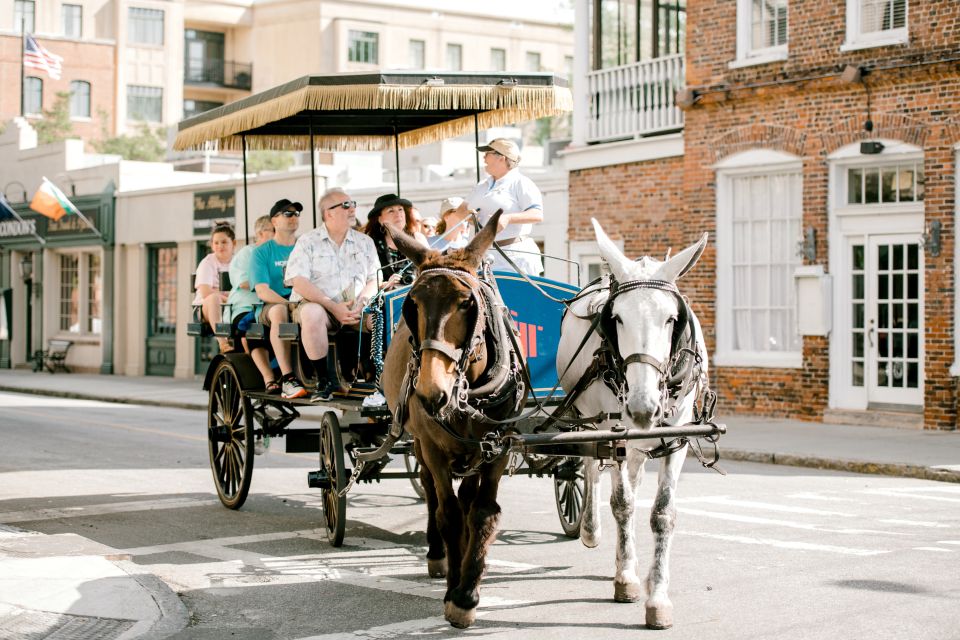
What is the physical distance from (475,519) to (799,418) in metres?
12.9

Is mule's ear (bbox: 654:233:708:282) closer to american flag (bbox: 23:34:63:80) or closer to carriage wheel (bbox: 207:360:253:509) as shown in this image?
carriage wheel (bbox: 207:360:253:509)

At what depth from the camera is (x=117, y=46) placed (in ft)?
238

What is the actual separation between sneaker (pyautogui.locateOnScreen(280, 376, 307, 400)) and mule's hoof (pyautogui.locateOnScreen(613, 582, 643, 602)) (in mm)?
3491

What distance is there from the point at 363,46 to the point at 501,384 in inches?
2673

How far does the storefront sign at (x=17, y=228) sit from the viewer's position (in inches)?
1496

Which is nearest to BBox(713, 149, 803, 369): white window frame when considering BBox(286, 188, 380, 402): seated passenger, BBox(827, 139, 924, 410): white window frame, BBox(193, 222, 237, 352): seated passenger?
BBox(827, 139, 924, 410): white window frame

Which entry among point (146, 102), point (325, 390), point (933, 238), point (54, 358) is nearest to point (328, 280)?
point (325, 390)

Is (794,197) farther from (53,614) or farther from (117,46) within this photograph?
(117,46)

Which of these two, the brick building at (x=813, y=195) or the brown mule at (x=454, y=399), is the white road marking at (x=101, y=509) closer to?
the brown mule at (x=454, y=399)

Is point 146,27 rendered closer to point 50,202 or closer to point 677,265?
point 50,202

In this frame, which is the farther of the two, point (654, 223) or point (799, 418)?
point (654, 223)

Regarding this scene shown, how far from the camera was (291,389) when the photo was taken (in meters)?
10.1

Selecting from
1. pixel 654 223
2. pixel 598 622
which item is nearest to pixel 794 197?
pixel 654 223

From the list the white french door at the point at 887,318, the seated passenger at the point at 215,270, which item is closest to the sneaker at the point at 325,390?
the seated passenger at the point at 215,270
